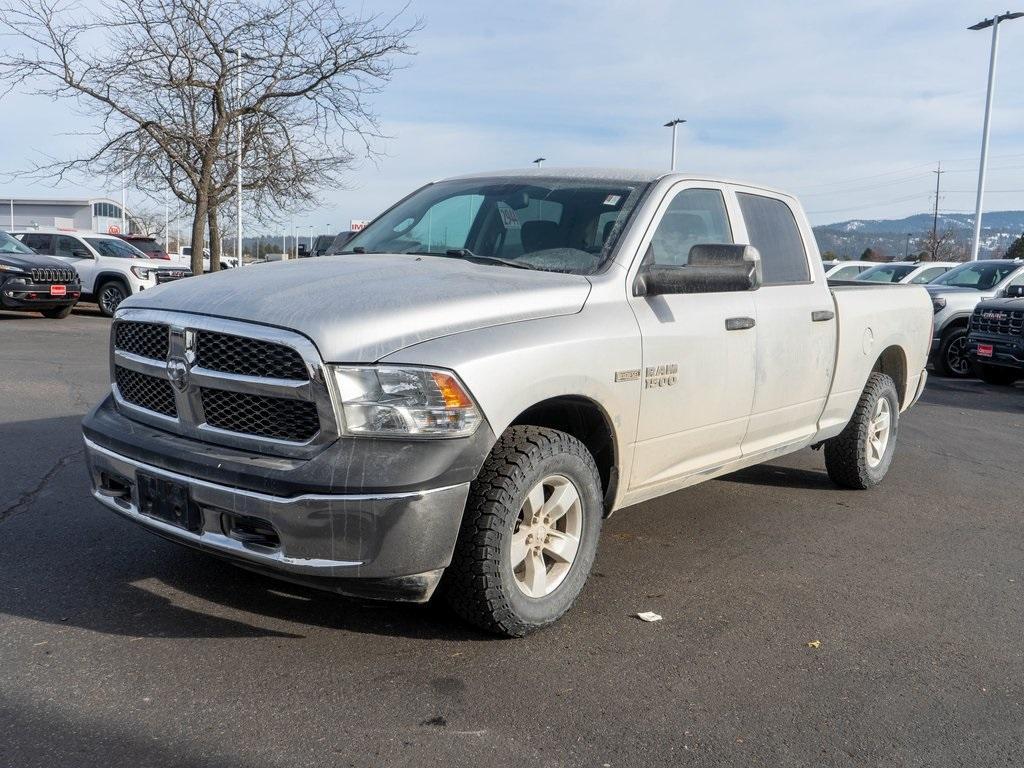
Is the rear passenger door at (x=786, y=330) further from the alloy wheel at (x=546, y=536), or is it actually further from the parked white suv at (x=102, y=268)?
the parked white suv at (x=102, y=268)

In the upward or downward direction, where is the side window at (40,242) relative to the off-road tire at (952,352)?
upward

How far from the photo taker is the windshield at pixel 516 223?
4.45 m

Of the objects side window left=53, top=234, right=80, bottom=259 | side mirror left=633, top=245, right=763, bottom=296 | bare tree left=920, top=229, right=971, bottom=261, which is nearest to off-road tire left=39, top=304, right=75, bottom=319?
side window left=53, top=234, right=80, bottom=259

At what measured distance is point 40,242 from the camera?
21359 mm

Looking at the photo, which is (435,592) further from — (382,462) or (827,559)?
(827,559)

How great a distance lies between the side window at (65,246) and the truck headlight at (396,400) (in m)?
19.6

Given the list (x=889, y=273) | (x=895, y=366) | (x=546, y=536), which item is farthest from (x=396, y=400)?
(x=889, y=273)

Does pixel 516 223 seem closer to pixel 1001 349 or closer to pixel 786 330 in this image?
pixel 786 330

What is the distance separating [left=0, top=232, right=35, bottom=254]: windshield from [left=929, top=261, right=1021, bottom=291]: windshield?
16.2 m

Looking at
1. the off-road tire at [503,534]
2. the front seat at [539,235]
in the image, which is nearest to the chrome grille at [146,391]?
the off-road tire at [503,534]

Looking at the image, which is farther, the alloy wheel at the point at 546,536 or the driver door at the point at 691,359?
the driver door at the point at 691,359

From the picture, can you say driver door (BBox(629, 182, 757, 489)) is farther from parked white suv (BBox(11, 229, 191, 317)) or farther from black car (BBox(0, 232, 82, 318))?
parked white suv (BBox(11, 229, 191, 317))

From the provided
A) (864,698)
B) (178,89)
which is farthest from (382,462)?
(178,89)

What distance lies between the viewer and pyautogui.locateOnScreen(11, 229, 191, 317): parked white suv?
65.6 ft
